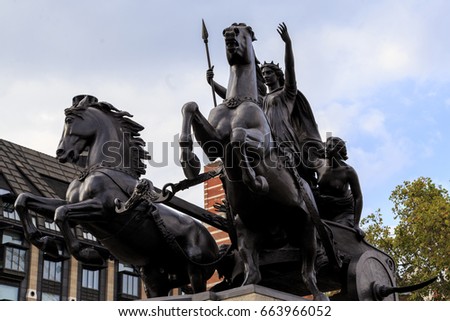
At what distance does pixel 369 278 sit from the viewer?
34.2 feet

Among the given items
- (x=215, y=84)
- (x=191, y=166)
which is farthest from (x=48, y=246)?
(x=215, y=84)

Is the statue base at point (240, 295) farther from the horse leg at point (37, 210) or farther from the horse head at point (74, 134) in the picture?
the horse head at point (74, 134)

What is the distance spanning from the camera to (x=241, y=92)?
959 cm

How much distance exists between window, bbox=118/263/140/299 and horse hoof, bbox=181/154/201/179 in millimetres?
32697

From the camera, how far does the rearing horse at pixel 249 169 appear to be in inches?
337

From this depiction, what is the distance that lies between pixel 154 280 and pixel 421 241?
16582 mm

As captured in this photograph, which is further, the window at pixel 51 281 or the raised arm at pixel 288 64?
the window at pixel 51 281

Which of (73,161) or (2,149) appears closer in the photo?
(73,161)

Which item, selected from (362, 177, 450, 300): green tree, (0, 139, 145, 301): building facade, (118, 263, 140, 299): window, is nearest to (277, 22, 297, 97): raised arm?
(362, 177, 450, 300): green tree

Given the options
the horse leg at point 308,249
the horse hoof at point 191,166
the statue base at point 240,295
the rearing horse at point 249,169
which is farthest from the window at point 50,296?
the horse hoof at point 191,166

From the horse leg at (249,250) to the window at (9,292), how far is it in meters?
28.7
